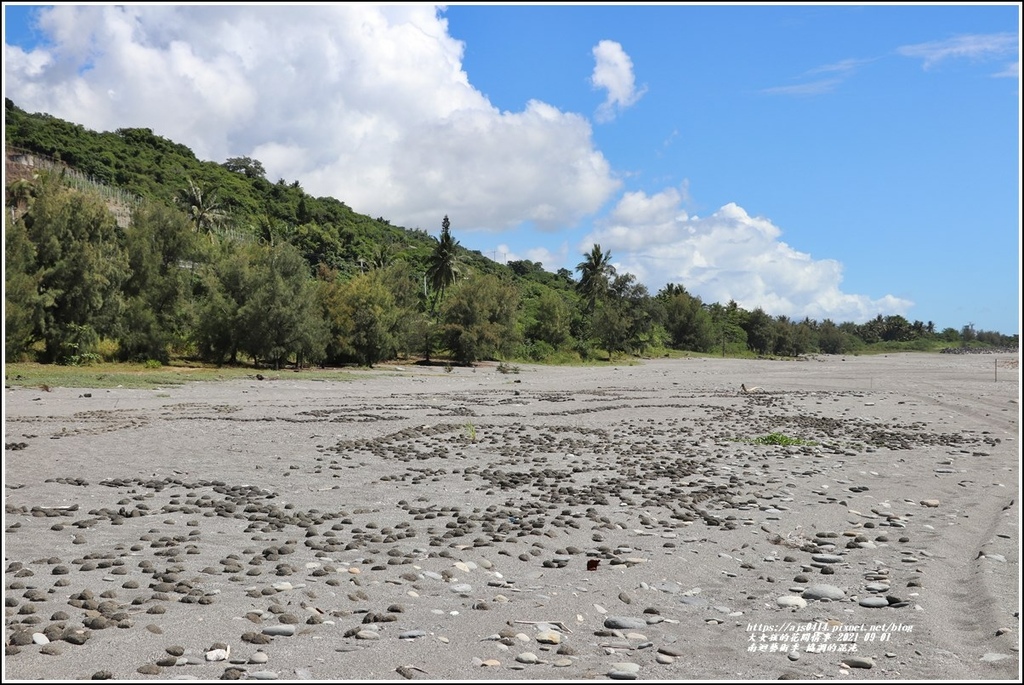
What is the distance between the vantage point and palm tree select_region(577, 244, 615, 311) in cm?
9456

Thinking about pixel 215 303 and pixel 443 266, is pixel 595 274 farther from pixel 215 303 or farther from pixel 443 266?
pixel 215 303

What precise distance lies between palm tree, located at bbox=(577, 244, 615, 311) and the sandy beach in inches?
3017

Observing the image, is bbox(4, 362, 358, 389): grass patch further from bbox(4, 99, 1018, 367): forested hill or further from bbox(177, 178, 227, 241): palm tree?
bbox(177, 178, 227, 241): palm tree

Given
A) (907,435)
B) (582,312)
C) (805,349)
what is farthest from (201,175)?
(907,435)

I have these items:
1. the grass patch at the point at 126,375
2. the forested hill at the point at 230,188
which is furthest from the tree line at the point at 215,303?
the forested hill at the point at 230,188

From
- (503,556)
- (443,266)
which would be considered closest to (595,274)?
(443,266)

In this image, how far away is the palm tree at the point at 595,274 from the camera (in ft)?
310

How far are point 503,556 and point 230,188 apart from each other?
12300 cm

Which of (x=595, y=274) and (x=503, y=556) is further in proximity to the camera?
(x=595, y=274)

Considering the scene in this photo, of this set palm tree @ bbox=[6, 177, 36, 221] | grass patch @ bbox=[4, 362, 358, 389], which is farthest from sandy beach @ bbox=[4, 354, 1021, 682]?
palm tree @ bbox=[6, 177, 36, 221]

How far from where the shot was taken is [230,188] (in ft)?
392

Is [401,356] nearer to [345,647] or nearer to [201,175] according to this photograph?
[345,647]

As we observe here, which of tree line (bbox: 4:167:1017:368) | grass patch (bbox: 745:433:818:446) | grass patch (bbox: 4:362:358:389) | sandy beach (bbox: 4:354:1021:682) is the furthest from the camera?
tree line (bbox: 4:167:1017:368)

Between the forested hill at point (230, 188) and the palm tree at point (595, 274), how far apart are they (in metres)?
20.9
